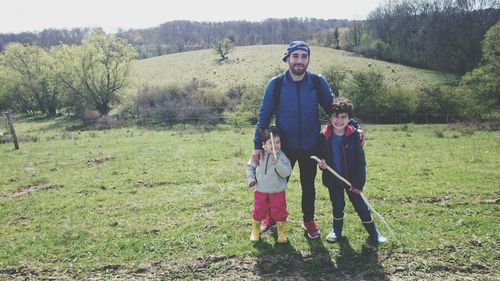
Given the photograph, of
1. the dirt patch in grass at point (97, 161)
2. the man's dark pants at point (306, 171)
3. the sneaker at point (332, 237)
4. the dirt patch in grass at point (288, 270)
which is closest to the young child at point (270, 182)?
the man's dark pants at point (306, 171)

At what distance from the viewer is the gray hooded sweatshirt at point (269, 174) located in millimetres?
6094

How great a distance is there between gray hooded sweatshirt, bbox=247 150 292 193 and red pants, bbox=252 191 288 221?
13cm

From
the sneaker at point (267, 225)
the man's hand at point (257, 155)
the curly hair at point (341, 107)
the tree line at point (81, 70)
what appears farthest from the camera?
the tree line at point (81, 70)

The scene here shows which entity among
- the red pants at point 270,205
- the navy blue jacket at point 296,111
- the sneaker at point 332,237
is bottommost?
the sneaker at point 332,237

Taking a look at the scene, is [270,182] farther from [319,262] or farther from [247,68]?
[247,68]

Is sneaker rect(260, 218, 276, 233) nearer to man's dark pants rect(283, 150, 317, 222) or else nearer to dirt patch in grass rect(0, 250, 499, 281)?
man's dark pants rect(283, 150, 317, 222)

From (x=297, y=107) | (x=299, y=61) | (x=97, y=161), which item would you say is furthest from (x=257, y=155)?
(x=97, y=161)

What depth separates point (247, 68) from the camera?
69.4 m

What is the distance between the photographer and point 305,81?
→ 6.03m

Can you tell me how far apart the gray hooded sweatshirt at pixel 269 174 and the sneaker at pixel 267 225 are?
1.01 m

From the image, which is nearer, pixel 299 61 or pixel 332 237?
pixel 299 61

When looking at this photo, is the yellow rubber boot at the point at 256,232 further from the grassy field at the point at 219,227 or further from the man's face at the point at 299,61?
the man's face at the point at 299,61

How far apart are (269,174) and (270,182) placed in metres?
0.14

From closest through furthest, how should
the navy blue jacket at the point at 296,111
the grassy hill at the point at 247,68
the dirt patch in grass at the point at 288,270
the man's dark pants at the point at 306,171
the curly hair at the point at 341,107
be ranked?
the dirt patch in grass at the point at 288,270
the curly hair at the point at 341,107
the navy blue jacket at the point at 296,111
the man's dark pants at the point at 306,171
the grassy hill at the point at 247,68
